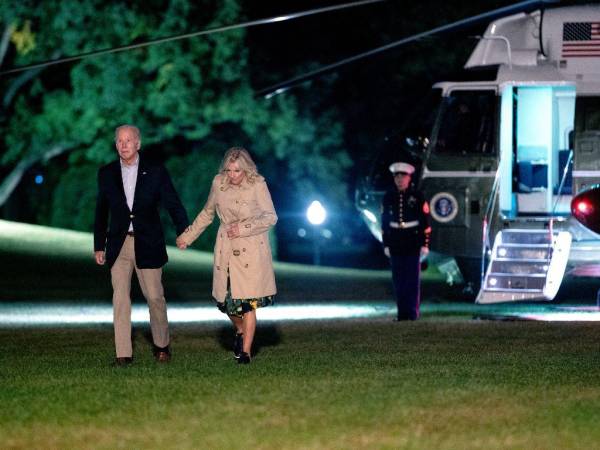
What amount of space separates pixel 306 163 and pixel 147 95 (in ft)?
17.4

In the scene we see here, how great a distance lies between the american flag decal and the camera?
1795 cm

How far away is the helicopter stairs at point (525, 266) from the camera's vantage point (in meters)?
16.9

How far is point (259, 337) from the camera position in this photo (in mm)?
14695

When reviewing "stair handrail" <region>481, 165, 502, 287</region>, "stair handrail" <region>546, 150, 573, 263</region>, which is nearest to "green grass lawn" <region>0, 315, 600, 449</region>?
"stair handrail" <region>546, 150, 573, 263</region>

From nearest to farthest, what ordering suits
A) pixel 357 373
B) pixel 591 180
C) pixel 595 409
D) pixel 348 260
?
pixel 595 409
pixel 357 373
pixel 591 180
pixel 348 260

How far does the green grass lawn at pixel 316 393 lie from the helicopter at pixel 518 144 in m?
3.46

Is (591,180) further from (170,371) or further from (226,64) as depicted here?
(226,64)

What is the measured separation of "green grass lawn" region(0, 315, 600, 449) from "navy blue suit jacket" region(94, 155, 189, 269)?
2.93 feet

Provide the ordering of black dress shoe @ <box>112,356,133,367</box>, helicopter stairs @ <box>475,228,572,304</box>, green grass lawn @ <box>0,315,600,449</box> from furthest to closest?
1. helicopter stairs @ <box>475,228,572,304</box>
2. black dress shoe @ <box>112,356,133,367</box>
3. green grass lawn @ <box>0,315,600,449</box>

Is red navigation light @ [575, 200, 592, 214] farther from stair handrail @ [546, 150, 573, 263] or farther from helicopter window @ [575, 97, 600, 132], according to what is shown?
helicopter window @ [575, 97, 600, 132]

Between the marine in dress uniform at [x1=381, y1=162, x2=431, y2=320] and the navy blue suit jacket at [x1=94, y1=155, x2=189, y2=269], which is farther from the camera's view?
the marine in dress uniform at [x1=381, y1=162, x2=431, y2=320]

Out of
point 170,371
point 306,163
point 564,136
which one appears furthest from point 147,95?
point 170,371

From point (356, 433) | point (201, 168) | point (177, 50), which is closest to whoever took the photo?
point (356, 433)

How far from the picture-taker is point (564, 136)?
18.4 metres
